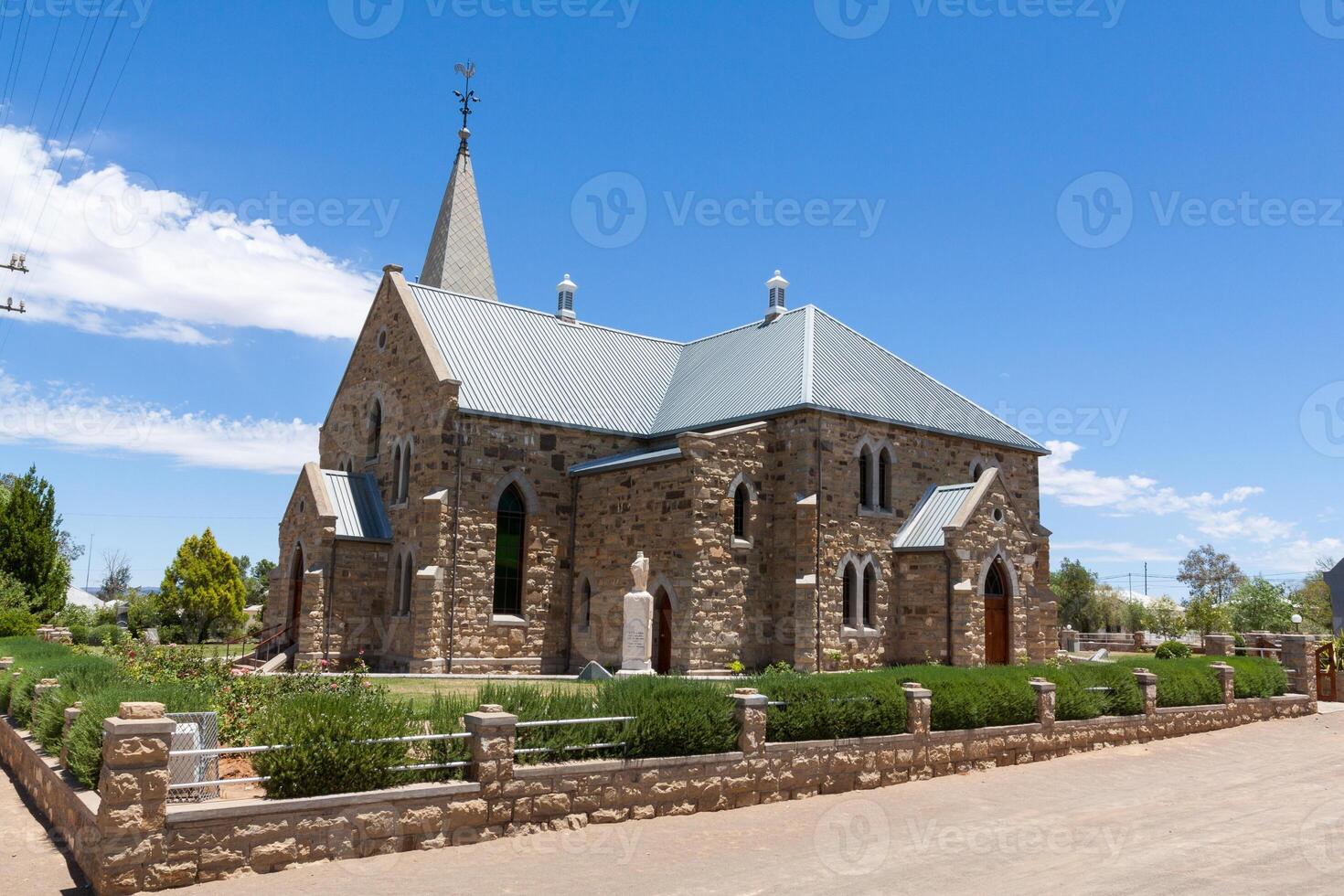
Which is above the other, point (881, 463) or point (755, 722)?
point (881, 463)

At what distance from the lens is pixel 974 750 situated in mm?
Answer: 15445

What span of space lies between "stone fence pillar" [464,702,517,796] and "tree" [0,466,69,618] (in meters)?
32.1

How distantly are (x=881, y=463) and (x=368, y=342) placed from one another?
50.4ft

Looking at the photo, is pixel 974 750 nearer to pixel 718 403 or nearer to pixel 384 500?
pixel 718 403

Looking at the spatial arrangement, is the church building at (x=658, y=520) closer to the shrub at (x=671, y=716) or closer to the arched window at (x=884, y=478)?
the arched window at (x=884, y=478)

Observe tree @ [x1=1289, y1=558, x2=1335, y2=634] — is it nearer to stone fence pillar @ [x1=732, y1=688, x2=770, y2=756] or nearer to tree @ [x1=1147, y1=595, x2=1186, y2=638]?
tree @ [x1=1147, y1=595, x2=1186, y2=638]

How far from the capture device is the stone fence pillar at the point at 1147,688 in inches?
765

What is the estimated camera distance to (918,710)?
48.0 ft

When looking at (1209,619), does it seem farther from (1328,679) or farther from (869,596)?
(869,596)

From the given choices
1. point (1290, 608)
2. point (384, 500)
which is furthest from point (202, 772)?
point (1290, 608)

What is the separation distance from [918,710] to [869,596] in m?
10.8

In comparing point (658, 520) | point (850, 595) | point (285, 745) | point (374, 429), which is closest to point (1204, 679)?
point (850, 595)

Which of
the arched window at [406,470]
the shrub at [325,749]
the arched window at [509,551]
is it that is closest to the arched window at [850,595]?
the arched window at [509,551]

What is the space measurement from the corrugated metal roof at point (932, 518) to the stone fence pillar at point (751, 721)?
1284 centimetres
